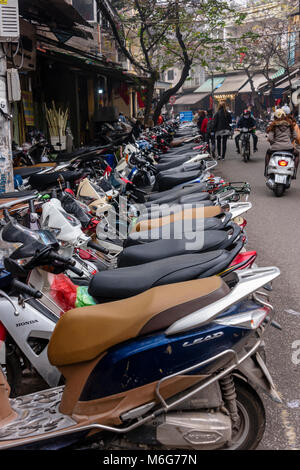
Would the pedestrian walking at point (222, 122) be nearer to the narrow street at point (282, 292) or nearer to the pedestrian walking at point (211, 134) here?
the pedestrian walking at point (211, 134)

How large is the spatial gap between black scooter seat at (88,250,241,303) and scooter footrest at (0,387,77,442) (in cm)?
61

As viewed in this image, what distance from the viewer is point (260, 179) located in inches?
481

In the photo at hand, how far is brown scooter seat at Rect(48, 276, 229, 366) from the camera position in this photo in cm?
222

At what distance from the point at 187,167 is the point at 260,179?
513 cm

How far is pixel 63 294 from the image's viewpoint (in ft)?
10.3

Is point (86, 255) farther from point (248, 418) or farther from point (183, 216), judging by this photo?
point (248, 418)

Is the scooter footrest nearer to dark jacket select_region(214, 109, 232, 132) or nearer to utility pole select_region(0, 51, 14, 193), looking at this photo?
utility pole select_region(0, 51, 14, 193)

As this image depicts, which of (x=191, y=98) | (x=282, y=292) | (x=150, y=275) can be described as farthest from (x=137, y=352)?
(x=191, y=98)

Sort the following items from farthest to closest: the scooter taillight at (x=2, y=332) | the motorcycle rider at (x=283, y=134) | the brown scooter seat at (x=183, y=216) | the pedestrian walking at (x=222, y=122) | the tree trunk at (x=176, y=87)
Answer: the tree trunk at (x=176, y=87)
the pedestrian walking at (x=222, y=122)
the motorcycle rider at (x=283, y=134)
the brown scooter seat at (x=183, y=216)
the scooter taillight at (x=2, y=332)

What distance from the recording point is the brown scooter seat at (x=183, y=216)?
4.16 metres

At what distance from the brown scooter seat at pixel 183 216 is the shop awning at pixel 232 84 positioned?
41.1 meters

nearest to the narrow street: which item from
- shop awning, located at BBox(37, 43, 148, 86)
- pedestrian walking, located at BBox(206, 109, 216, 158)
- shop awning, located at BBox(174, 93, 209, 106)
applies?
pedestrian walking, located at BBox(206, 109, 216, 158)

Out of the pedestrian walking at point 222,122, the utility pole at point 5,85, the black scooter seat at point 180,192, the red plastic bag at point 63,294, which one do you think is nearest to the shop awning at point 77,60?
the pedestrian walking at point 222,122
